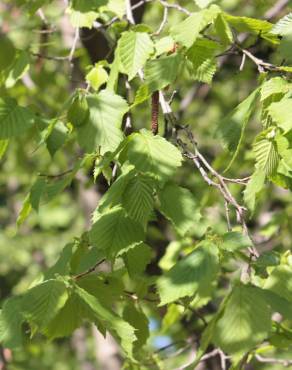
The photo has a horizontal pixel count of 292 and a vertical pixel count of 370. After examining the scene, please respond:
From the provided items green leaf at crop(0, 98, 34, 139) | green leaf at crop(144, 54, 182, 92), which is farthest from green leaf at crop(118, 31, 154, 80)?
green leaf at crop(0, 98, 34, 139)

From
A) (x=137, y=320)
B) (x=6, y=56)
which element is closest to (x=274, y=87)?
(x=137, y=320)

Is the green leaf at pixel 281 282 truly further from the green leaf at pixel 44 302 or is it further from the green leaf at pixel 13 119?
the green leaf at pixel 13 119

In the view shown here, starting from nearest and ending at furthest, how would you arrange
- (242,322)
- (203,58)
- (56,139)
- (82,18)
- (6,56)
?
1. (242,322)
2. (203,58)
3. (56,139)
4. (82,18)
5. (6,56)

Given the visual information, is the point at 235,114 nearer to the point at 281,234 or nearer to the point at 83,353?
the point at 281,234

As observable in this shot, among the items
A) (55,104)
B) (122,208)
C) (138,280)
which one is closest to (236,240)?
(122,208)

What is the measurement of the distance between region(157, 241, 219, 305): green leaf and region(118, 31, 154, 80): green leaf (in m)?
0.53

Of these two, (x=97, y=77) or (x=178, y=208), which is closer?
(x=178, y=208)

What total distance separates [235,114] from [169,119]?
221 millimetres

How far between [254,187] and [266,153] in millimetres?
100

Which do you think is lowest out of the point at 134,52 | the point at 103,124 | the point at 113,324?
the point at 113,324

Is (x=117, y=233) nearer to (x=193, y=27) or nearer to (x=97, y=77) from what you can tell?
(x=193, y=27)

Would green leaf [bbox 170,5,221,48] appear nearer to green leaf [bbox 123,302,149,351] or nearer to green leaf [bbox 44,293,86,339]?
green leaf [bbox 44,293,86,339]

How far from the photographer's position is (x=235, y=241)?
5.41 feet

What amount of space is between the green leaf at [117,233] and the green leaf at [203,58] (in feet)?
1.34
